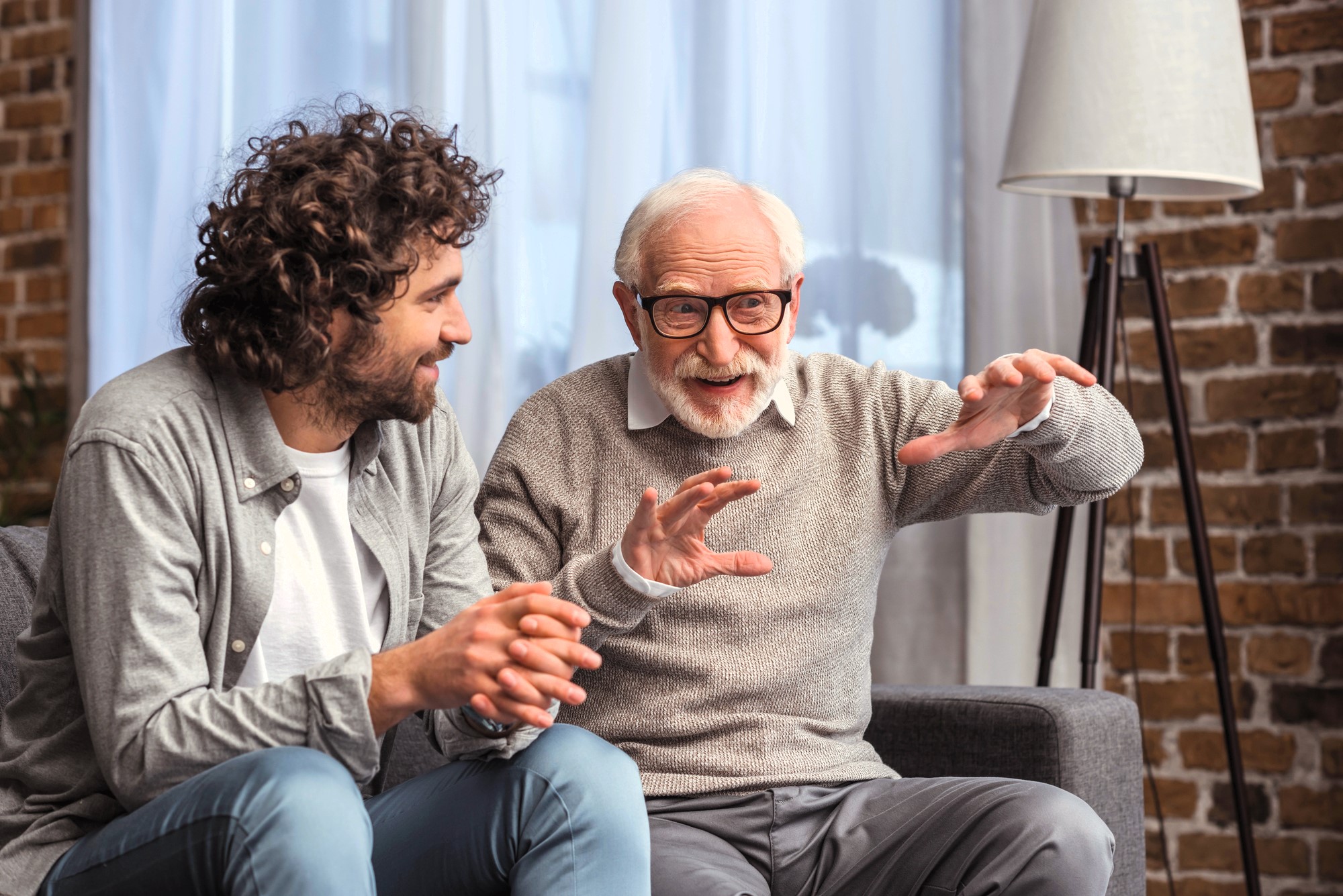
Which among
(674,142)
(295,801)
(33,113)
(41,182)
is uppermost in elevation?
(33,113)

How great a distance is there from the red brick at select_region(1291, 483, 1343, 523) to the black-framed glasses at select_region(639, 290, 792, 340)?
1264mm

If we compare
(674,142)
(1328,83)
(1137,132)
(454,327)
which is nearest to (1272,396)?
(1328,83)

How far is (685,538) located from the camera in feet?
5.34

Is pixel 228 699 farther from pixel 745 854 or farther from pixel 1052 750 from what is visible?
pixel 1052 750

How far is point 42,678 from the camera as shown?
4.52 ft

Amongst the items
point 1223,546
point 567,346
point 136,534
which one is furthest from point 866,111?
point 136,534

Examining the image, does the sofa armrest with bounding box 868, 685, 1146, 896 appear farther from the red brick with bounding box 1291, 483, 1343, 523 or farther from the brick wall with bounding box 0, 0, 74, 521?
the brick wall with bounding box 0, 0, 74, 521

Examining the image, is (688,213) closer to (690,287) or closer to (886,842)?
(690,287)

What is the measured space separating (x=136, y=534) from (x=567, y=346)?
1.67 m

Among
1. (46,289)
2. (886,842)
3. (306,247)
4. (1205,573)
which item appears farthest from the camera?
(46,289)

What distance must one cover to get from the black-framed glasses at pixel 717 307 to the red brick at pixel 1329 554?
1.31m

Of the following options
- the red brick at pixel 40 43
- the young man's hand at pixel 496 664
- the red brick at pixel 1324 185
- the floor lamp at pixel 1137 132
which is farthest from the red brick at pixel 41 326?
the red brick at pixel 1324 185

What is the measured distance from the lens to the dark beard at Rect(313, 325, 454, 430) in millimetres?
1457

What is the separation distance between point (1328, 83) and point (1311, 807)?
133 cm
